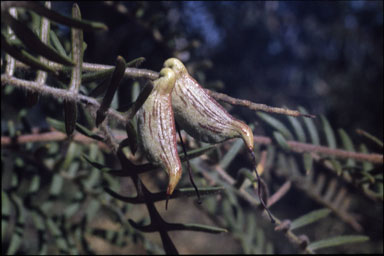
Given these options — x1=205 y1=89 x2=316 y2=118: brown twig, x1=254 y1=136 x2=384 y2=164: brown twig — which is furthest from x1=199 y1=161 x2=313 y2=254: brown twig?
x1=205 y1=89 x2=316 y2=118: brown twig

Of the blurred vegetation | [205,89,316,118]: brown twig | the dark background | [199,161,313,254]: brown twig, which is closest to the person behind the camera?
[205,89,316,118]: brown twig

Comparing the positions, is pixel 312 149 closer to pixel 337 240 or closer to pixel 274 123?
pixel 274 123

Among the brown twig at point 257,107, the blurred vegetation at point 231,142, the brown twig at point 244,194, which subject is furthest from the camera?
the blurred vegetation at point 231,142

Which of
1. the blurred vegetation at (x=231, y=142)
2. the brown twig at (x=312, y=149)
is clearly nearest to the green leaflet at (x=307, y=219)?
the blurred vegetation at (x=231, y=142)

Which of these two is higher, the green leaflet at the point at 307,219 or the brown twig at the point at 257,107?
the brown twig at the point at 257,107

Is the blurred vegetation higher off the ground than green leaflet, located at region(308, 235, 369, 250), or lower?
higher

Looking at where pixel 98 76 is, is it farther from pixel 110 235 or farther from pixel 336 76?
pixel 336 76

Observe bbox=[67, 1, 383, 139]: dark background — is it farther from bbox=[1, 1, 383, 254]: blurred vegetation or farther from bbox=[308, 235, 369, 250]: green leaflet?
bbox=[308, 235, 369, 250]: green leaflet

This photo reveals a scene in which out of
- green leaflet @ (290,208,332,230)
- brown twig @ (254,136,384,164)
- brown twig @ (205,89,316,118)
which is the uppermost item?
brown twig @ (205,89,316,118)

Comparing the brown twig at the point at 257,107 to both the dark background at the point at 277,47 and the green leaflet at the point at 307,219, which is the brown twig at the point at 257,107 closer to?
the green leaflet at the point at 307,219
